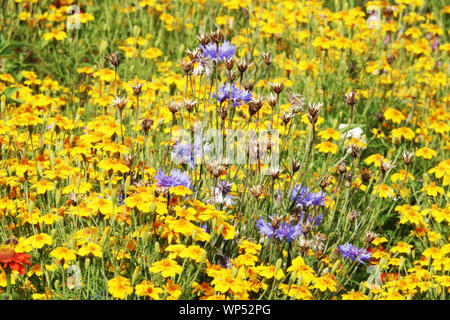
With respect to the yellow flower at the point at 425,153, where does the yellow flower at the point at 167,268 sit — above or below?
above

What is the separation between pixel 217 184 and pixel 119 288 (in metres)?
0.66

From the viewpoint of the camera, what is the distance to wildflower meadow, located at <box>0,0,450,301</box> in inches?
85.7

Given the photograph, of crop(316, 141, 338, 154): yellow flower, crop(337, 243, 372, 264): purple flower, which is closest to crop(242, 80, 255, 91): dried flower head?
crop(316, 141, 338, 154): yellow flower

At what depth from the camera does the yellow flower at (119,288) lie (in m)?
1.97

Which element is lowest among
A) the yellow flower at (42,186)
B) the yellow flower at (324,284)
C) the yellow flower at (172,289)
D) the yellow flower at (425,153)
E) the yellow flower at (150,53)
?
the yellow flower at (324,284)

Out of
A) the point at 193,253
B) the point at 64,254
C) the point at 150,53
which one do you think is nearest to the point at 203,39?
the point at 193,253

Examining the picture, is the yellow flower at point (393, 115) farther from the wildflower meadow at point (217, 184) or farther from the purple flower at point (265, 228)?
the purple flower at point (265, 228)

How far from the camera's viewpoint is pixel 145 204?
7.10 ft

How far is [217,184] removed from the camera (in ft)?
8.07

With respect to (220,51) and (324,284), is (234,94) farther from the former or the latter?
(324,284)

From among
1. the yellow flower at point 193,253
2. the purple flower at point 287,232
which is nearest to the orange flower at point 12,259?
the yellow flower at point 193,253

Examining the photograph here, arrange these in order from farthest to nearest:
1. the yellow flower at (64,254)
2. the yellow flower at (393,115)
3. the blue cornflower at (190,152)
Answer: the yellow flower at (393,115) < the blue cornflower at (190,152) < the yellow flower at (64,254)
